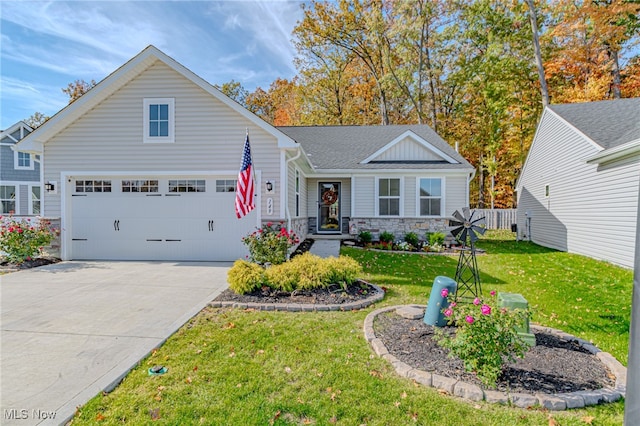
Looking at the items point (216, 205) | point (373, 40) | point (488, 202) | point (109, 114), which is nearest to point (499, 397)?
point (216, 205)

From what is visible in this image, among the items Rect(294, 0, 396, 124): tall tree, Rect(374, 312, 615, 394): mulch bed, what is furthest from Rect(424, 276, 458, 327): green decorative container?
Rect(294, 0, 396, 124): tall tree

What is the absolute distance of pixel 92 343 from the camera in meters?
3.86

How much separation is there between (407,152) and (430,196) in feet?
6.60

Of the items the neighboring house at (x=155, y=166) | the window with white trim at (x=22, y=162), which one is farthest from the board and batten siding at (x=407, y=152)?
the window with white trim at (x=22, y=162)

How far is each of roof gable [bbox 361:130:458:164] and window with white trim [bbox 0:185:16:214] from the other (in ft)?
63.4

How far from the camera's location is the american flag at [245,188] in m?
7.23

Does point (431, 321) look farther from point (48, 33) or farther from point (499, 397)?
point (48, 33)

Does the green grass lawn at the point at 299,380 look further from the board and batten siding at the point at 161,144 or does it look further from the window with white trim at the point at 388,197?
the window with white trim at the point at 388,197

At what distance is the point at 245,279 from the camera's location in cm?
567

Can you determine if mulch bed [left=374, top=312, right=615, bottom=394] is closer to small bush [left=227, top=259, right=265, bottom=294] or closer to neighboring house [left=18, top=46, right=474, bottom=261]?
small bush [left=227, top=259, right=265, bottom=294]

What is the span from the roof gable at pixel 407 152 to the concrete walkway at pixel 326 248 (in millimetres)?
3725

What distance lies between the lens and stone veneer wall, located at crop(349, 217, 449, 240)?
12.6 m

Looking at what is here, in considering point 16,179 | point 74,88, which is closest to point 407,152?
point 16,179

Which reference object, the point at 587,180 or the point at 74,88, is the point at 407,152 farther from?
the point at 74,88
